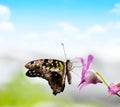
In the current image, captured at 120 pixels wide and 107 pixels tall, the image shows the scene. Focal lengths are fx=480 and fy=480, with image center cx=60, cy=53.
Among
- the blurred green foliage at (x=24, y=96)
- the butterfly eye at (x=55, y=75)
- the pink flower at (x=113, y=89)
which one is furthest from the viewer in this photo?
the blurred green foliage at (x=24, y=96)

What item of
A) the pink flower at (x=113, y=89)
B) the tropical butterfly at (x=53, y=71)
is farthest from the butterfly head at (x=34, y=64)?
the pink flower at (x=113, y=89)

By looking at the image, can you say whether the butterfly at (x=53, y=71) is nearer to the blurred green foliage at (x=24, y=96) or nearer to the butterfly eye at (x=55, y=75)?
the butterfly eye at (x=55, y=75)

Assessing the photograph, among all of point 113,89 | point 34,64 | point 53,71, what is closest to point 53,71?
point 53,71

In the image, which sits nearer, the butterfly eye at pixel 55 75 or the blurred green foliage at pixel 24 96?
the butterfly eye at pixel 55 75

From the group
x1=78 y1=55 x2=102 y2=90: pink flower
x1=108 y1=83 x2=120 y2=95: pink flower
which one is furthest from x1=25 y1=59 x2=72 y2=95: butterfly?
x1=108 y1=83 x2=120 y2=95: pink flower

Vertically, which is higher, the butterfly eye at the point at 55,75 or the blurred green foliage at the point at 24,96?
the blurred green foliage at the point at 24,96

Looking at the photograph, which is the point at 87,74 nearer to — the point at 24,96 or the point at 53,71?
the point at 53,71

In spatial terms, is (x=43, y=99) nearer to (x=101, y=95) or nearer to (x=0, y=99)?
(x=0, y=99)
